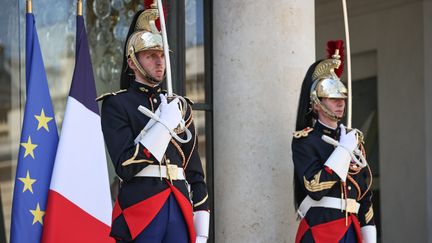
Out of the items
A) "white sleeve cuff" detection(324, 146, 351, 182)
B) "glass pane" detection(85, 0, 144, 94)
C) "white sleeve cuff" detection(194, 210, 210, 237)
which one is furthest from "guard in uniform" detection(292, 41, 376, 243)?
"glass pane" detection(85, 0, 144, 94)

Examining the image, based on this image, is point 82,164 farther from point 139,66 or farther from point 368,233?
point 368,233

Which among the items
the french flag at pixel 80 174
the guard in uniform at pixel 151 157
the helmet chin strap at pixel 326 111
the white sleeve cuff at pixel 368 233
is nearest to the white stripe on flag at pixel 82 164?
the french flag at pixel 80 174

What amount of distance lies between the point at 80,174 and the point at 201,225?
106cm

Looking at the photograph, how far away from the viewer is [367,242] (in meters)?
6.65

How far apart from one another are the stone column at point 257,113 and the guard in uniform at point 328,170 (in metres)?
0.38

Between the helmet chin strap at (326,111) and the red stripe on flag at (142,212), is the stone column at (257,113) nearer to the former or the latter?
the helmet chin strap at (326,111)

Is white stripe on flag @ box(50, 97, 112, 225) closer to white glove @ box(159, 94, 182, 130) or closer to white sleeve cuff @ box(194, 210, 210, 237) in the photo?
white sleeve cuff @ box(194, 210, 210, 237)

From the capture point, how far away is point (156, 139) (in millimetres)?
5477

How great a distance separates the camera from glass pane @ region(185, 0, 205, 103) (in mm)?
7648

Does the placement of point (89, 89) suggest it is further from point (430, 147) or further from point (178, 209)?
point (430, 147)

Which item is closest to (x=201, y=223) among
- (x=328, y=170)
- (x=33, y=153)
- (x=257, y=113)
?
(x=328, y=170)

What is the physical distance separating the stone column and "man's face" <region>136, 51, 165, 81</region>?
4.96 ft

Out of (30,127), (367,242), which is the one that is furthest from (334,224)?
(30,127)

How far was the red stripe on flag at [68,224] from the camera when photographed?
6.39m
